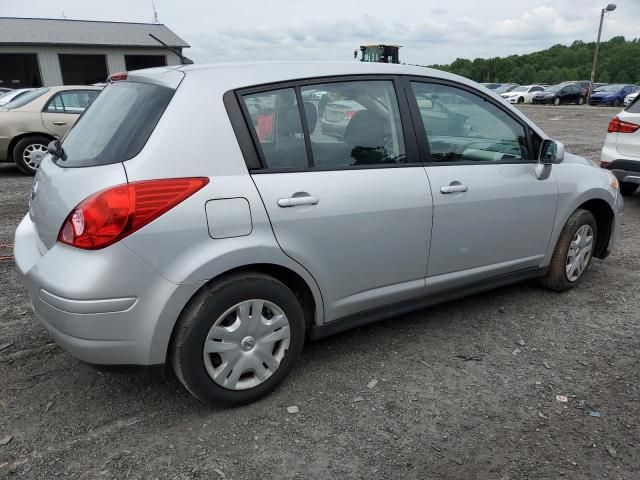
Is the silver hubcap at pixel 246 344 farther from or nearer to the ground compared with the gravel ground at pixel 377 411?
farther from the ground

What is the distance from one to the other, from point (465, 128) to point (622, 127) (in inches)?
163

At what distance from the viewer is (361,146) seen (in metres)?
2.98

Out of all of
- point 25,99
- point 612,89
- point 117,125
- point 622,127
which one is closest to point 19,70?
point 25,99

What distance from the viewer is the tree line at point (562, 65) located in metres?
73.8

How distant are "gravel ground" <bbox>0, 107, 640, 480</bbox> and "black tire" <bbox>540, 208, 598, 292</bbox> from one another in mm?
383

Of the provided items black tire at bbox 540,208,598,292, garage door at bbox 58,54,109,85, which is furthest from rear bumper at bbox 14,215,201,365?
garage door at bbox 58,54,109,85

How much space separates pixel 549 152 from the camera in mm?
3590

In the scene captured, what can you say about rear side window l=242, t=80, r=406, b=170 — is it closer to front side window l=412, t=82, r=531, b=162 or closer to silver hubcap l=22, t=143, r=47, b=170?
front side window l=412, t=82, r=531, b=162

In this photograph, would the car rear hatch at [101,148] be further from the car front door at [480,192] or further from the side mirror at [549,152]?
the side mirror at [549,152]

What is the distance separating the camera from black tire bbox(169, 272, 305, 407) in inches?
95.1

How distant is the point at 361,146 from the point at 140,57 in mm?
30567

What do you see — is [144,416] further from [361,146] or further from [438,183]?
[438,183]

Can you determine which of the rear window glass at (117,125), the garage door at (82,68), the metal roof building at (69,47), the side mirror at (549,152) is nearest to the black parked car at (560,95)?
the metal roof building at (69,47)

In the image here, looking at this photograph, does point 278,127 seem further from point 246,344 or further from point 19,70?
point 19,70
